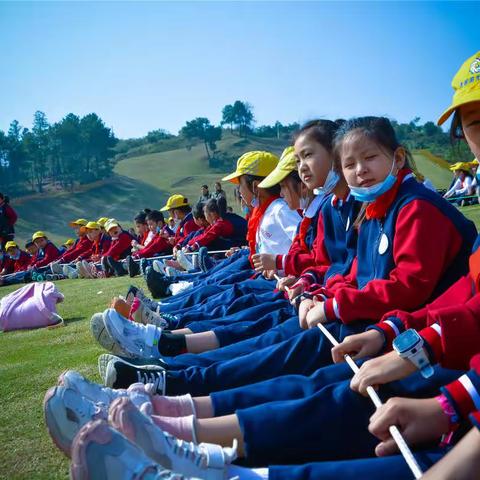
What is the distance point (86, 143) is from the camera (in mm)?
45688

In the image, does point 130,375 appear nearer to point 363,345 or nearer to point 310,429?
point 310,429

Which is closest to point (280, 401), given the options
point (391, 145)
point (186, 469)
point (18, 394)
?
point (186, 469)

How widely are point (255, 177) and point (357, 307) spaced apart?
2.59 metres

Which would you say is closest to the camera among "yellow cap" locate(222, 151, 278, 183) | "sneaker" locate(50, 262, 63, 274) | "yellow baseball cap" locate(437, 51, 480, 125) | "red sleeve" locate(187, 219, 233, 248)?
"yellow baseball cap" locate(437, 51, 480, 125)

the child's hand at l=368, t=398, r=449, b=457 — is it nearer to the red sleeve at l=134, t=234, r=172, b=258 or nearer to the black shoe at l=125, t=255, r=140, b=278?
the black shoe at l=125, t=255, r=140, b=278

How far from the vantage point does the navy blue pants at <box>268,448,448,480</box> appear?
1286mm

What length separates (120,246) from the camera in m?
10.8

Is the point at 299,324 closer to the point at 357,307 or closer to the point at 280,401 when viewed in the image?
the point at 357,307

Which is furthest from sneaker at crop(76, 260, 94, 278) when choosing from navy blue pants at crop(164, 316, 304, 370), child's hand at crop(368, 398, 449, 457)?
child's hand at crop(368, 398, 449, 457)

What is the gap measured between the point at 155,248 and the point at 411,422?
27.7 ft

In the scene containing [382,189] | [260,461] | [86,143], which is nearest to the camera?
[260,461]

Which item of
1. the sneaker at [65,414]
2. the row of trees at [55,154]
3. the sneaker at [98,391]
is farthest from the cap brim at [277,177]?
the row of trees at [55,154]

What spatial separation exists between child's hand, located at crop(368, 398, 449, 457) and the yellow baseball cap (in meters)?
0.84

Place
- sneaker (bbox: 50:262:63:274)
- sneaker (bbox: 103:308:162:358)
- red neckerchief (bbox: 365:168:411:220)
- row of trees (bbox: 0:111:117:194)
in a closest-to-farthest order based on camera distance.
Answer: red neckerchief (bbox: 365:168:411:220)
sneaker (bbox: 103:308:162:358)
sneaker (bbox: 50:262:63:274)
row of trees (bbox: 0:111:117:194)
